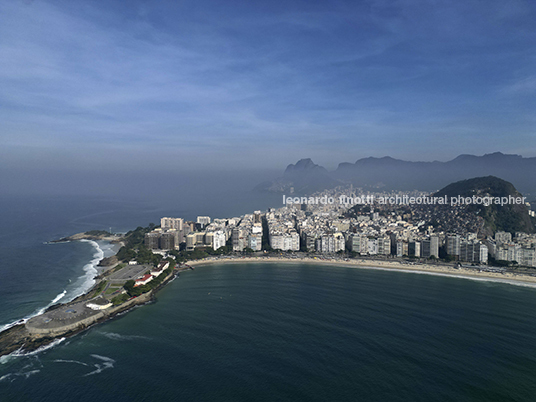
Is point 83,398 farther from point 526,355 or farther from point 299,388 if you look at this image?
point 526,355

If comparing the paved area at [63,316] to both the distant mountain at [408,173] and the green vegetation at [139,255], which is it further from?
the distant mountain at [408,173]

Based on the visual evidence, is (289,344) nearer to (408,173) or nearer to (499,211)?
(499,211)

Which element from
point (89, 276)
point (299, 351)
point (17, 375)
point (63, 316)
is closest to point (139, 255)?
point (89, 276)

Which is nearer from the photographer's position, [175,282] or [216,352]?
[216,352]

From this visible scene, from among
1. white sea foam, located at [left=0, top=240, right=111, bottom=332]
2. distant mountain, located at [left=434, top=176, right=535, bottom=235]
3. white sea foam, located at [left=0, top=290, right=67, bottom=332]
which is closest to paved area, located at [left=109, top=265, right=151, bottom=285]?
white sea foam, located at [left=0, top=240, right=111, bottom=332]

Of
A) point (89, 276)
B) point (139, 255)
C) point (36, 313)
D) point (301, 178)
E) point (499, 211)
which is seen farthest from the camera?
point (301, 178)

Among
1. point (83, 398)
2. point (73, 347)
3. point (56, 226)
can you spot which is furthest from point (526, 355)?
point (56, 226)

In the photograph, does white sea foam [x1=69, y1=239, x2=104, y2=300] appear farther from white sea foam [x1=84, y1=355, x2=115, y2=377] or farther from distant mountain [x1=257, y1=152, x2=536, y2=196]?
distant mountain [x1=257, y1=152, x2=536, y2=196]
